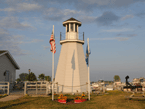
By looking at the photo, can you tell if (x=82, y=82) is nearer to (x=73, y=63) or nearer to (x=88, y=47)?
(x=73, y=63)

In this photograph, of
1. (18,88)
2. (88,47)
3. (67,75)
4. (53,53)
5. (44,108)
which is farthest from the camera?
(18,88)

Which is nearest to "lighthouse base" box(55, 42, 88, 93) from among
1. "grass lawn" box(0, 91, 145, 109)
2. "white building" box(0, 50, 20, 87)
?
"white building" box(0, 50, 20, 87)

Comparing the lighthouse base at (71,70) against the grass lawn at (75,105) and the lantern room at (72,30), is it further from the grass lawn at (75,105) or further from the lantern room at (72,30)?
the grass lawn at (75,105)

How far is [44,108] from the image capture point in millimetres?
13773

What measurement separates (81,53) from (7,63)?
13757 millimetres

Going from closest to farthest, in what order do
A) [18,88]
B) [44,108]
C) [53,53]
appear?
1. [44,108]
2. [53,53]
3. [18,88]

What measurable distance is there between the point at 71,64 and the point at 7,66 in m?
11.7

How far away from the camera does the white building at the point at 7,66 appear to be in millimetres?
27434

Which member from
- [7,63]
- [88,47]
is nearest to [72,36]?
[88,47]

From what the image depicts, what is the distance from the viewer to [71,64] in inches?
1161

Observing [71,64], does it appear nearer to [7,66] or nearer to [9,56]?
[9,56]

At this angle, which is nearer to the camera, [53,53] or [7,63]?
[53,53]

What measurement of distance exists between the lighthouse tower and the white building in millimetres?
8990

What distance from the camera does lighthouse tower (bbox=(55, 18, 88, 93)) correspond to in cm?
2873
